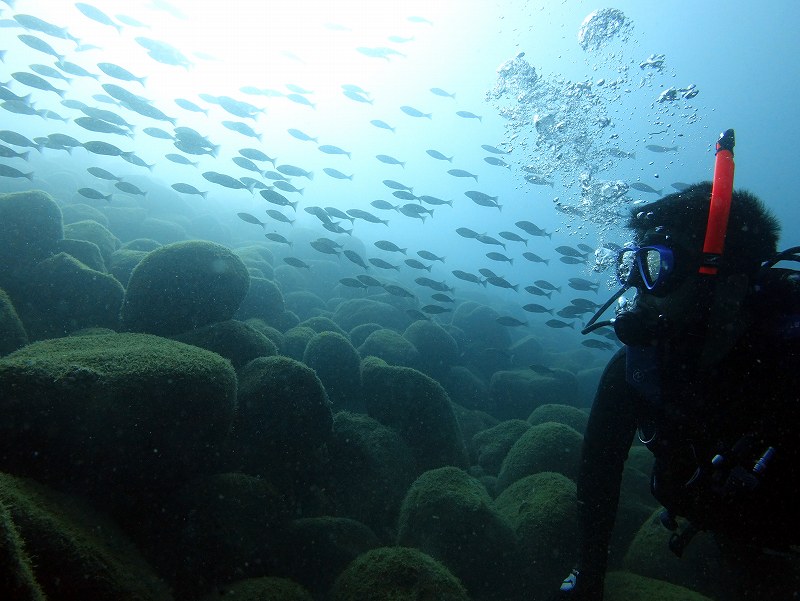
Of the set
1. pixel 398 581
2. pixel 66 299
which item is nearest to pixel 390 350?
pixel 66 299

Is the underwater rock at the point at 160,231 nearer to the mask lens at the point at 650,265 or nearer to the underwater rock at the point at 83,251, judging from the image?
the underwater rock at the point at 83,251

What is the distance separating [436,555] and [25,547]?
9.65 ft

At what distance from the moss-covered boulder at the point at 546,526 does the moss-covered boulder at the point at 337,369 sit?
2847mm

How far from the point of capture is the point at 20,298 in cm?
571

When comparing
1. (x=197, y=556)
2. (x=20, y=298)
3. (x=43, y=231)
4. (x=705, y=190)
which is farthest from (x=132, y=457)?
(x=43, y=231)

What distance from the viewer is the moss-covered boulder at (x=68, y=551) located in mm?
2012

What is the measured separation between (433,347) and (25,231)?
820 cm

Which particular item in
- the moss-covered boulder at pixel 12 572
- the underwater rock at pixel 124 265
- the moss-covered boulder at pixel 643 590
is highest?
the moss-covered boulder at pixel 12 572

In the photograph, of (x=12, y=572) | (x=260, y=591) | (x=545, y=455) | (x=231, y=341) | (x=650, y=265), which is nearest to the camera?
(x=12, y=572)

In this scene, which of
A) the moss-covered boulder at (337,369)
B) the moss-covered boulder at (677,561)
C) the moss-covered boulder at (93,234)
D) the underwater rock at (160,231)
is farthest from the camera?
the underwater rock at (160,231)

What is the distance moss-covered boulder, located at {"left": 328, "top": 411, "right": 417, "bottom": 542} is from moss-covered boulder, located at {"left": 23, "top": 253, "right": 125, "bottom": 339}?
397 cm

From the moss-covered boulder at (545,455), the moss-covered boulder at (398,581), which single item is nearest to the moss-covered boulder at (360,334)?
the moss-covered boulder at (545,455)

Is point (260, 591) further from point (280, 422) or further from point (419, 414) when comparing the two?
point (419, 414)

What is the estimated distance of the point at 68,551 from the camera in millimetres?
2100
